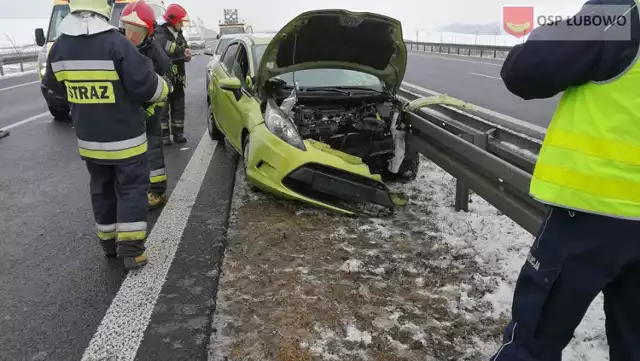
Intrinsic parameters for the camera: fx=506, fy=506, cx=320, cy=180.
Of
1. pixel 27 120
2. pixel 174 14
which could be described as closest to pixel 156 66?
pixel 174 14

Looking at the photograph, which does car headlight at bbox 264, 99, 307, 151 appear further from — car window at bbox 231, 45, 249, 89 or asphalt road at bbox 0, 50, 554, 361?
car window at bbox 231, 45, 249, 89

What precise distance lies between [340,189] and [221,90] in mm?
2866

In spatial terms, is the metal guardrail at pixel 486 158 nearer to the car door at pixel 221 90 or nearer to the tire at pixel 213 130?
the car door at pixel 221 90

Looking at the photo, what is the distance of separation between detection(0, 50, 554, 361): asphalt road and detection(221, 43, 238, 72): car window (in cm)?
111

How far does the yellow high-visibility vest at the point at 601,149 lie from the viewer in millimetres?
1608

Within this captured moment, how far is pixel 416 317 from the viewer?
9.33ft

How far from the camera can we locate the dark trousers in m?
1.69

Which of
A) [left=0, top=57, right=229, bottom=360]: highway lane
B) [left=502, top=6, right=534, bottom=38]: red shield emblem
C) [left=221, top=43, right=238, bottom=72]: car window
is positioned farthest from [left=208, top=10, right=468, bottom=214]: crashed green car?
[left=502, top=6, right=534, bottom=38]: red shield emblem

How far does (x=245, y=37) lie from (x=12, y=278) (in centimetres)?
416

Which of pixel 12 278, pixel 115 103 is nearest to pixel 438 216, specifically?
pixel 115 103

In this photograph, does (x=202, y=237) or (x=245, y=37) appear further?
(x=245, y=37)

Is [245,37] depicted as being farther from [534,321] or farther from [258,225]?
[534,321]

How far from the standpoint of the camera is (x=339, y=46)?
5.10 metres

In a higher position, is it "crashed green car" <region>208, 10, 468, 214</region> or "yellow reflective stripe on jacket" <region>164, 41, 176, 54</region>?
"yellow reflective stripe on jacket" <region>164, 41, 176, 54</region>
